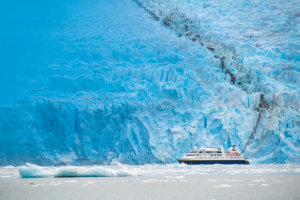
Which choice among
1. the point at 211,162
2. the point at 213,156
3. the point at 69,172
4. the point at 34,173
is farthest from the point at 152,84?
the point at 34,173

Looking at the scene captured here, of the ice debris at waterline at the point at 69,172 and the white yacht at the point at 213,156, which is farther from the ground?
the ice debris at waterline at the point at 69,172

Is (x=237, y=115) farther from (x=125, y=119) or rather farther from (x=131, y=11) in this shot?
(x=131, y=11)


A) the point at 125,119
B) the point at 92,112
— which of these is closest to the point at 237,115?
the point at 125,119

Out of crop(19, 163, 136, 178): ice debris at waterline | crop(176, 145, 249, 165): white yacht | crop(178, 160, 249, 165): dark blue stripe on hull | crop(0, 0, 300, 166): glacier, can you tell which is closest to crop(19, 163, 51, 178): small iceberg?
crop(19, 163, 136, 178): ice debris at waterline

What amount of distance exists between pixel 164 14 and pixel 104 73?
226 inches

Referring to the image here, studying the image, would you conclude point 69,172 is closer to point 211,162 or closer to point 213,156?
point 213,156

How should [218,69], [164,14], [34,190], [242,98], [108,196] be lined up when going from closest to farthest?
1. [108,196]
2. [34,190]
3. [242,98]
4. [218,69]
5. [164,14]

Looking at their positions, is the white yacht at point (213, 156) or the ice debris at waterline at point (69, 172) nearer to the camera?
the ice debris at waterline at point (69, 172)

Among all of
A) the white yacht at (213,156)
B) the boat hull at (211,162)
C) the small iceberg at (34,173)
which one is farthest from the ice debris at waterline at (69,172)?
the boat hull at (211,162)

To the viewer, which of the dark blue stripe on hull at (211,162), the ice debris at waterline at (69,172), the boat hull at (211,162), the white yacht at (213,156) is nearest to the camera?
the ice debris at waterline at (69,172)

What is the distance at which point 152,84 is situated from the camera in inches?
683

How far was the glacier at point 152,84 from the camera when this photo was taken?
15977 mm

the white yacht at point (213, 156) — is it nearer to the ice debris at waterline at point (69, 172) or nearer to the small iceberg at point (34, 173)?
the ice debris at waterline at point (69, 172)

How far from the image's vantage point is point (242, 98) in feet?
56.2
